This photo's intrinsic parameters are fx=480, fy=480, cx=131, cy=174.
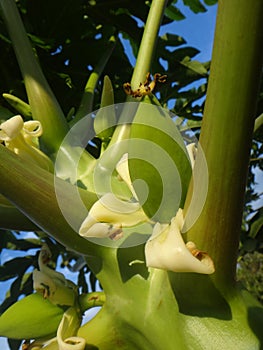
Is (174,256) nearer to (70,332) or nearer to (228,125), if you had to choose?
(228,125)

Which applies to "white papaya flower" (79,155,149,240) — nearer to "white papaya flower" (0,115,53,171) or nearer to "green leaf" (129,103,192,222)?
"green leaf" (129,103,192,222)

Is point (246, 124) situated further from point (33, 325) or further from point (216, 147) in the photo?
point (33, 325)

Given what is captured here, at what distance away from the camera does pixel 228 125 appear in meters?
0.58

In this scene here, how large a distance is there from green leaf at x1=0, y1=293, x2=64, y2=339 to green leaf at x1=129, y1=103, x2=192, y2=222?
27 centimetres

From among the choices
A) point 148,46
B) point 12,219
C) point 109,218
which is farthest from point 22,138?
point 148,46

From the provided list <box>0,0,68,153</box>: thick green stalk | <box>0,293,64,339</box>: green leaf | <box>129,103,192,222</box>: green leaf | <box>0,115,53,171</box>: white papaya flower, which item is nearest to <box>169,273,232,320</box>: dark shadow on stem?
<box>129,103,192,222</box>: green leaf

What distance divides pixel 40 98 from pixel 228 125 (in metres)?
0.61

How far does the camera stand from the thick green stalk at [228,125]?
21.9 inches

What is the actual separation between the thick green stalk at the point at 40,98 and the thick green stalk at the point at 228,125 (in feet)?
1.62

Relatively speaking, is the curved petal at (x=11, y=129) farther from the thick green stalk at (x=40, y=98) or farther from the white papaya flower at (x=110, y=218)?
the white papaya flower at (x=110, y=218)

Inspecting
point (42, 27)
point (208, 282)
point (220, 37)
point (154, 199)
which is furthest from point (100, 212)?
point (42, 27)

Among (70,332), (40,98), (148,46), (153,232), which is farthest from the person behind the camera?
(148,46)

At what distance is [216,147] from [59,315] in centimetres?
44

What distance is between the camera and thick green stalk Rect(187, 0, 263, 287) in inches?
21.9
